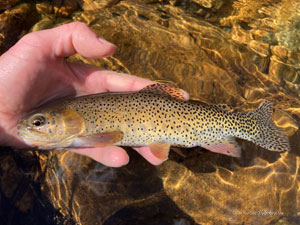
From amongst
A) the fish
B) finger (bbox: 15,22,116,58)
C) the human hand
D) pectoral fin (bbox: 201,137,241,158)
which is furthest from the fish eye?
pectoral fin (bbox: 201,137,241,158)

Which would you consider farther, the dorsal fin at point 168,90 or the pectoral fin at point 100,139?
the dorsal fin at point 168,90

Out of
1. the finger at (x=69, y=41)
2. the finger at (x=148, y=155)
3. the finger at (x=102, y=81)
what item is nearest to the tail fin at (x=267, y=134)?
the finger at (x=148, y=155)

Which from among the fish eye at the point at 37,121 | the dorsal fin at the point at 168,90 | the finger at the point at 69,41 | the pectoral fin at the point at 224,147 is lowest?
the pectoral fin at the point at 224,147

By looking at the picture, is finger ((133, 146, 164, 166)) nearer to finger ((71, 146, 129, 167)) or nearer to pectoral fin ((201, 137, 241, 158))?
finger ((71, 146, 129, 167))

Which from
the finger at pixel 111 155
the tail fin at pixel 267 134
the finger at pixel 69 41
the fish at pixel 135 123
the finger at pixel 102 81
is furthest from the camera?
the finger at pixel 102 81

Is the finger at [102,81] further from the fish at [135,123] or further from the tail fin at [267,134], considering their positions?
the tail fin at [267,134]

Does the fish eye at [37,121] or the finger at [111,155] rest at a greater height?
the fish eye at [37,121]

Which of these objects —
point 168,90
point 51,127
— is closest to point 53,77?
point 51,127
